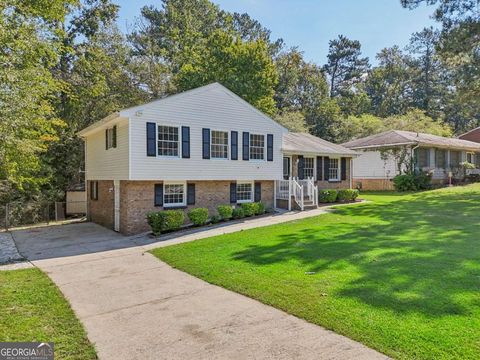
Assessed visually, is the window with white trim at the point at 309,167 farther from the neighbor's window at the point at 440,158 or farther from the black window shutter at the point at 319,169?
the neighbor's window at the point at 440,158

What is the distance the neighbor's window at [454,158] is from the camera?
30736mm

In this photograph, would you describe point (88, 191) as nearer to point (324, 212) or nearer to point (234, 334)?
point (324, 212)

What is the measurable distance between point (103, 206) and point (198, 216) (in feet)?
19.5

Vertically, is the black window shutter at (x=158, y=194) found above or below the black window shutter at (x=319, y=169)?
below

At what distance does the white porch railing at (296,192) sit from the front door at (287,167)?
4.04 ft

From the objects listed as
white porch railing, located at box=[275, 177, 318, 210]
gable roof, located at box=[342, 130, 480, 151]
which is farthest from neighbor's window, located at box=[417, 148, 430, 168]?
white porch railing, located at box=[275, 177, 318, 210]

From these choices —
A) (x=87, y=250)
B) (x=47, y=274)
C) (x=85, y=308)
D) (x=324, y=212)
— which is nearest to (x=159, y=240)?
(x=87, y=250)

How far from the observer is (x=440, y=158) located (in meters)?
29.3

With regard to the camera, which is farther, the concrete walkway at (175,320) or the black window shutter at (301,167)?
the black window shutter at (301,167)

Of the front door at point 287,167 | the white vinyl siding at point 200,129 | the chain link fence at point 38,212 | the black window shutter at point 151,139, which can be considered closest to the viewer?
the white vinyl siding at point 200,129

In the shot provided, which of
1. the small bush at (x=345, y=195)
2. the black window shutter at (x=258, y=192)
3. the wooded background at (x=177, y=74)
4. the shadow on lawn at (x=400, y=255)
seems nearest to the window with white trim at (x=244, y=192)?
the black window shutter at (x=258, y=192)

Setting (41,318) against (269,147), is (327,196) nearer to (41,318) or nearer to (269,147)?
(269,147)

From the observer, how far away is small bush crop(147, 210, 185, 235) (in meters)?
13.5

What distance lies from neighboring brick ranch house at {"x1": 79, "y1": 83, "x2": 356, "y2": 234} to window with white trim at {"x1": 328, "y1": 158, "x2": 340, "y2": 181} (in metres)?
2.64
